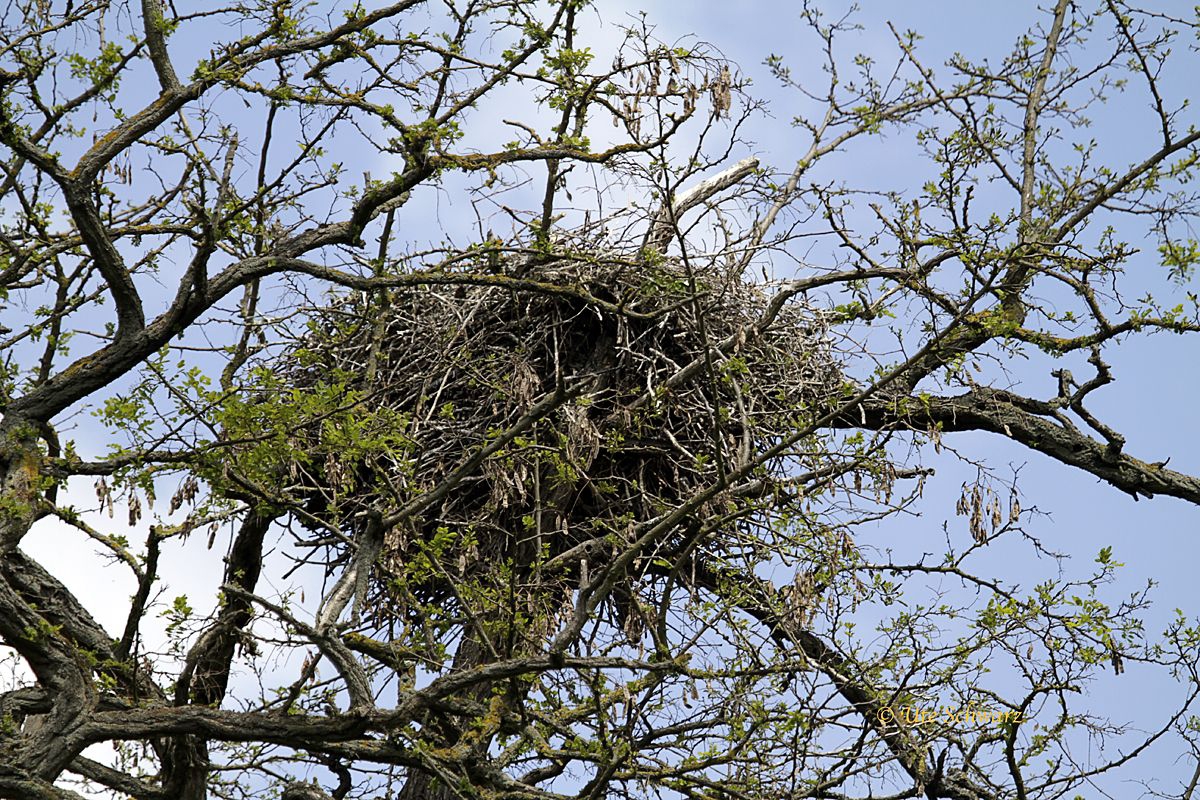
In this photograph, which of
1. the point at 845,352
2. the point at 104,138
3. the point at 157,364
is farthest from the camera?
the point at 845,352

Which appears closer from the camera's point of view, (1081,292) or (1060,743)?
(1060,743)

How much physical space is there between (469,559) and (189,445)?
2499 mm

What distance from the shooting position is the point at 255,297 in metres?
7.89

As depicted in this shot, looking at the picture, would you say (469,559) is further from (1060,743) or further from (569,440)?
(1060,743)

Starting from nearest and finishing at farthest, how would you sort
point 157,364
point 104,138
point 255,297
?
point 157,364 → point 104,138 → point 255,297

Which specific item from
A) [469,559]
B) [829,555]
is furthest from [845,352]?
[469,559]

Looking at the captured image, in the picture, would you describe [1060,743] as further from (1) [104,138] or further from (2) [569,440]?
(1) [104,138]

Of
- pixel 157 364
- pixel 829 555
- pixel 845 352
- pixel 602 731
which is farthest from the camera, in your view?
pixel 845 352

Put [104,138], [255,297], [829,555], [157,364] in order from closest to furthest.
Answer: [157,364] < [104,138] < [829,555] < [255,297]

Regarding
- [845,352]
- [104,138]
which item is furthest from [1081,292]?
[104,138]

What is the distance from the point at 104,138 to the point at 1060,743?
5.09 meters

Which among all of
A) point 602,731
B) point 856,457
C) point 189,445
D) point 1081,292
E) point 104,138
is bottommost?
point 602,731

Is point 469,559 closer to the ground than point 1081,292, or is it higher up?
closer to the ground

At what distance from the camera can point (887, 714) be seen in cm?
693
